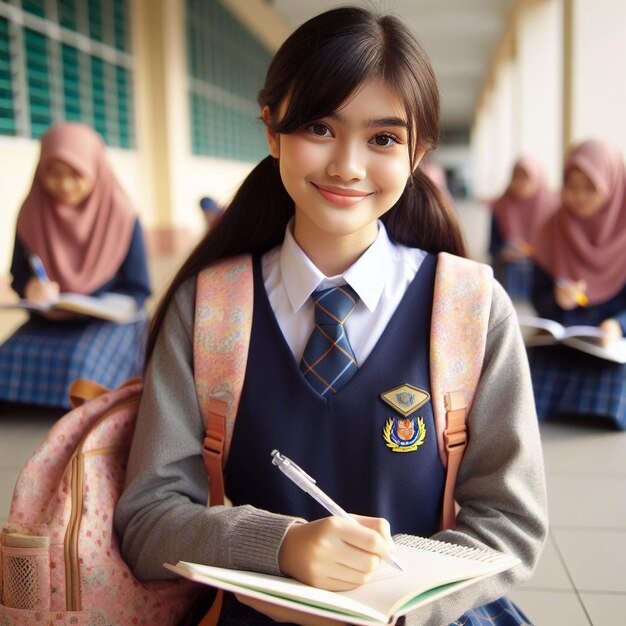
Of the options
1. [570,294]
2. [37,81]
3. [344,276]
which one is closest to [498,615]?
[344,276]

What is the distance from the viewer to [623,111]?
6902mm

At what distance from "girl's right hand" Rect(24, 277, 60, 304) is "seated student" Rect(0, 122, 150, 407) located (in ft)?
0.07

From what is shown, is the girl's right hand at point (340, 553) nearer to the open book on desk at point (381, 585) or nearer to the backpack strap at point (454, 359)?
the open book on desk at point (381, 585)

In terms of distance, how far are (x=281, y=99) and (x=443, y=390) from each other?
18.9 inches

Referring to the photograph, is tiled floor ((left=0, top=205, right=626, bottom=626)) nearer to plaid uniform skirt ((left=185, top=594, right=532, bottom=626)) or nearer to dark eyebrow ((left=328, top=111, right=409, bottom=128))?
plaid uniform skirt ((left=185, top=594, right=532, bottom=626))

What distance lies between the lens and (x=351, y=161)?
1.09m

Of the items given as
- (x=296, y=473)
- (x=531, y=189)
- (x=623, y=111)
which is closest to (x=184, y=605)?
(x=296, y=473)

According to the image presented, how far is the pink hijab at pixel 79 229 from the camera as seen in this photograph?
3594mm

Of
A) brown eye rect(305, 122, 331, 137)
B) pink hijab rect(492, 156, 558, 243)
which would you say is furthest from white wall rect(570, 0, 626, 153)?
brown eye rect(305, 122, 331, 137)

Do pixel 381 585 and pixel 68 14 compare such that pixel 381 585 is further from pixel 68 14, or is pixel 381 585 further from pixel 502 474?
pixel 68 14

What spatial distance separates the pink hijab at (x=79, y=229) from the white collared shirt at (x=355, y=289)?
8.31ft

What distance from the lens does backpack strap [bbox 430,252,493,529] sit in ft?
3.66

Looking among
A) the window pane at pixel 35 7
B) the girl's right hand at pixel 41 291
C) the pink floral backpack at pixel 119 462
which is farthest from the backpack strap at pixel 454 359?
the window pane at pixel 35 7

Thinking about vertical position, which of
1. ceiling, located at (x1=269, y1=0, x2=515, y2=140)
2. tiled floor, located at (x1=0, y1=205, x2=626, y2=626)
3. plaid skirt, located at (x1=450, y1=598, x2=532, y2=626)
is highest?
ceiling, located at (x1=269, y1=0, x2=515, y2=140)
